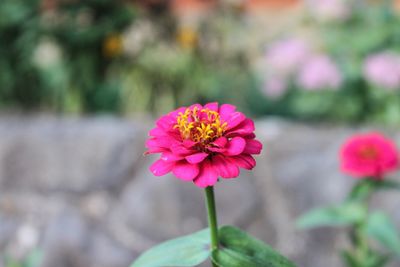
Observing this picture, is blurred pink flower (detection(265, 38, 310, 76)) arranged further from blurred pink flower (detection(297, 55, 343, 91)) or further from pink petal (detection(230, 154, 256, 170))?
pink petal (detection(230, 154, 256, 170))

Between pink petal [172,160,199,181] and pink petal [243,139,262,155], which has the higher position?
pink petal [243,139,262,155]

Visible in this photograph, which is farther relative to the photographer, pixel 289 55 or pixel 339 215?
pixel 289 55

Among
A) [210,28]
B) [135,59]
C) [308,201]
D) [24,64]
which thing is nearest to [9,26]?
[24,64]

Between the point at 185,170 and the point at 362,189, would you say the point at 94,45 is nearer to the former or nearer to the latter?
the point at 362,189

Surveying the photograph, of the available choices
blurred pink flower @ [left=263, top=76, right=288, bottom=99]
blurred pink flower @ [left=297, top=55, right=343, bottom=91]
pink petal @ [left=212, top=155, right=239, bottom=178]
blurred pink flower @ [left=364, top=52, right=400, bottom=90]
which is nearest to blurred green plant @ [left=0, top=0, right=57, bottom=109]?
blurred pink flower @ [left=263, top=76, right=288, bottom=99]

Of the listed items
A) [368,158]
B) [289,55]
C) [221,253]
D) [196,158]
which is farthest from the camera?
[289,55]

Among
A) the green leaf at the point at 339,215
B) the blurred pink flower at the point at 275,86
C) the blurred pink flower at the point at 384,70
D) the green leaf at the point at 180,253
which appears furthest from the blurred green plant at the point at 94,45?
the green leaf at the point at 180,253

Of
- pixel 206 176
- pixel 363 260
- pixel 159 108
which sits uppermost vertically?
pixel 159 108

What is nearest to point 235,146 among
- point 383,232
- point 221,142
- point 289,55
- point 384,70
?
point 221,142
